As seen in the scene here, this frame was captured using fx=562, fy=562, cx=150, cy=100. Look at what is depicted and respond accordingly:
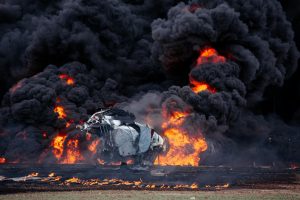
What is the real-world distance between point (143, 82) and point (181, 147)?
73.1ft

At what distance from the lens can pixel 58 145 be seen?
67.4 metres

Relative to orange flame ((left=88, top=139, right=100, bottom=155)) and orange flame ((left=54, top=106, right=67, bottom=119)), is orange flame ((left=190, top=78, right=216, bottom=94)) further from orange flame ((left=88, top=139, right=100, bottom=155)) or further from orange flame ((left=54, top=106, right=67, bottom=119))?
orange flame ((left=54, top=106, right=67, bottom=119))

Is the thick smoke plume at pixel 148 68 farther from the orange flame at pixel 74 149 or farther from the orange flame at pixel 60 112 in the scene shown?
the orange flame at pixel 74 149

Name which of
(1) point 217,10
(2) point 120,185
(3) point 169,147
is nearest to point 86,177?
(2) point 120,185

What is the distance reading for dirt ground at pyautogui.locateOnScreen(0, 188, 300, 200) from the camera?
36281 mm

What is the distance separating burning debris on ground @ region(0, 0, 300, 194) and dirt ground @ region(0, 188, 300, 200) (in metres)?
9.83

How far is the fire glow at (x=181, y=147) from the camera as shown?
203 ft

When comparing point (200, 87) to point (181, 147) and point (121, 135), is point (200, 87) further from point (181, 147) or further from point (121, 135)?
point (121, 135)

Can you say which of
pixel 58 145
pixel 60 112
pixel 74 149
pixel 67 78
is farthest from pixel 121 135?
pixel 67 78

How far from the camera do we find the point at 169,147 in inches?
2463

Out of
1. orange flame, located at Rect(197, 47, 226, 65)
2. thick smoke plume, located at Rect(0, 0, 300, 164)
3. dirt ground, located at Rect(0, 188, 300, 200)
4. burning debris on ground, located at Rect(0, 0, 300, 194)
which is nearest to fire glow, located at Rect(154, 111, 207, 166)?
burning debris on ground, located at Rect(0, 0, 300, 194)

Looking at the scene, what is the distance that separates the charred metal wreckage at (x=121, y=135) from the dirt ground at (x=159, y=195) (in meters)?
16.7

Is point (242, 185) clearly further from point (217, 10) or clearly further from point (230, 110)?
point (217, 10)

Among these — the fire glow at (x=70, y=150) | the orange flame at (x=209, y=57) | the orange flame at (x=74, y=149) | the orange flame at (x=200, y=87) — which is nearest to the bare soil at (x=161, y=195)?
the orange flame at (x=200, y=87)
